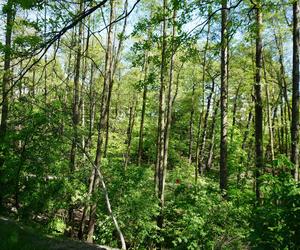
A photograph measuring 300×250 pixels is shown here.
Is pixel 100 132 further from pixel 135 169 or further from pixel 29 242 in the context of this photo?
pixel 29 242

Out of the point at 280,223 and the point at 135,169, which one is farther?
the point at 135,169

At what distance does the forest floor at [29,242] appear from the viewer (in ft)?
19.3

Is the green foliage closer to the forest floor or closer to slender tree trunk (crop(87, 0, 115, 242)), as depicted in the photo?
the forest floor

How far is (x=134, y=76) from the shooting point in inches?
1104

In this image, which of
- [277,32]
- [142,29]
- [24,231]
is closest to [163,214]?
[24,231]

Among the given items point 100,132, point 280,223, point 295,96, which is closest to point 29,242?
point 280,223

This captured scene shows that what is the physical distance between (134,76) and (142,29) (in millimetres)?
21362

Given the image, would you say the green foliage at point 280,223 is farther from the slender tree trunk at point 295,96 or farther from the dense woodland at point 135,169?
A: the slender tree trunk at point 295,96

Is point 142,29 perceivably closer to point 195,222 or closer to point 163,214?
point 195,222

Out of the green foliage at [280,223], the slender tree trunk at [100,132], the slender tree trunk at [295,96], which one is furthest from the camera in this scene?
the slender tree trunk at [100,132]

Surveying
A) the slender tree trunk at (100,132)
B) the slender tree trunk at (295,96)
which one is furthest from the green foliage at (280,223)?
the slender tree trunk at (100,132)

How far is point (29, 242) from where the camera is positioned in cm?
621

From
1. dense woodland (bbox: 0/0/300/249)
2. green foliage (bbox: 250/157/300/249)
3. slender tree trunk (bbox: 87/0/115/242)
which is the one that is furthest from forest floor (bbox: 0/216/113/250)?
slender tree trunk (bbox: 87/0/115/242)

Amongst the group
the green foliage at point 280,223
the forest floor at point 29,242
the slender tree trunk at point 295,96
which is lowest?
the forest floor at point 29,242
